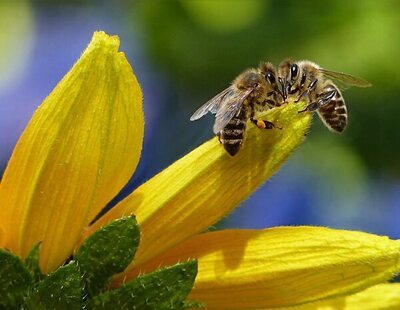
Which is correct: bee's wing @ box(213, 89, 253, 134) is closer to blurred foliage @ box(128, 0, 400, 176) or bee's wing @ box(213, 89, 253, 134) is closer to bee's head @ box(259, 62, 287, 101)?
bee's head @ box(259, 62, 287, 101)

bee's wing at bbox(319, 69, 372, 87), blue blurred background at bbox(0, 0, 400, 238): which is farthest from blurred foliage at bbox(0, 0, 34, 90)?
bee's wing at bbox(319, 69, 372, 87)

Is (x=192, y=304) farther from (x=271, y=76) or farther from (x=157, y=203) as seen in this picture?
(x=271, y=76)

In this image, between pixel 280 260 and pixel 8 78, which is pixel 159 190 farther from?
pixel 8 78

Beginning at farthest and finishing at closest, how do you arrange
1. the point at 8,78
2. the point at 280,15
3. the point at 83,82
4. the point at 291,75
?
the point at 8,78
the point at 280,15
the point at 291,75
the point at 83,82

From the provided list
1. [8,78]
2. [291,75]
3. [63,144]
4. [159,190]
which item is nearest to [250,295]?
[159,190]

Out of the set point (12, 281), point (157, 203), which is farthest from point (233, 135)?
point (12, 281)
